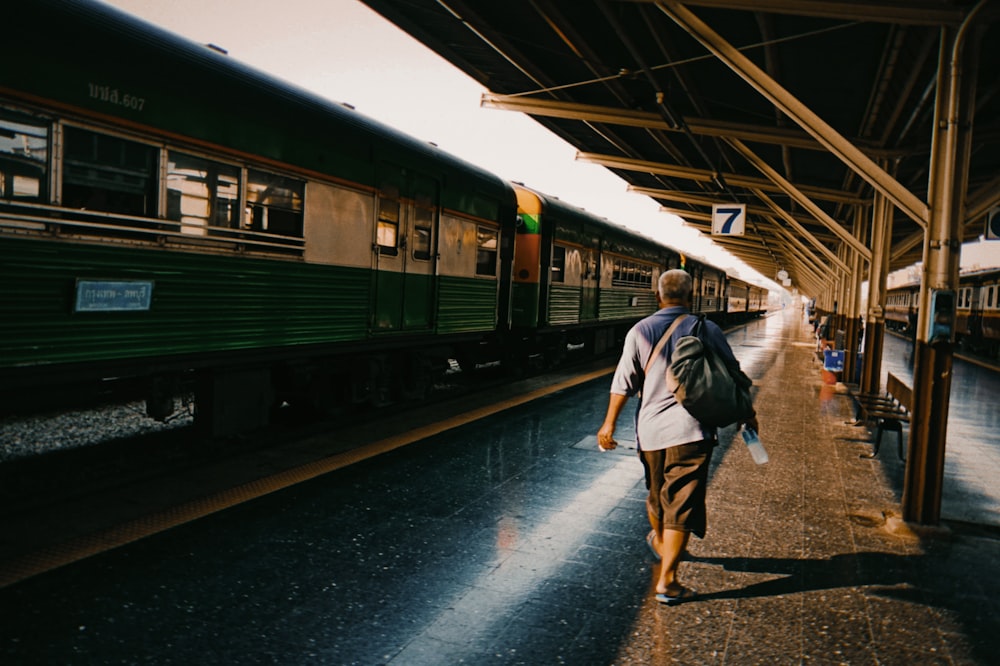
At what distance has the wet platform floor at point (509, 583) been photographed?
10.1ft

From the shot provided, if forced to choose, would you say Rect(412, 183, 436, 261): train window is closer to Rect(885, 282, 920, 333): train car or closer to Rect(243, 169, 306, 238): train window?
Rect(243, 169, 306, 238): train window

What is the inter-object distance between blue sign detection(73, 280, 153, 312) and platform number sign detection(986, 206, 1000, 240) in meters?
10.8

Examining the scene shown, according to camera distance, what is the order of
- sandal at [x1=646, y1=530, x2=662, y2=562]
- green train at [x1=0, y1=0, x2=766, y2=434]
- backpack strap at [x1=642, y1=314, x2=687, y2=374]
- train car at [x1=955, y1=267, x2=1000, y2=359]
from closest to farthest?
backpack strap at [x1=642, y1=314, x2=687, y2=374] → sandal at [x1=646, y1=530, x2=662, y2=562] → green train at [x1=0, y1=0, x2=766, y2=434] → train car at [x1=955, y1=267, x2=1000, y2=359]

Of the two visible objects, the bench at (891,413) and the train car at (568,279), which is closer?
the bench at (891,413)

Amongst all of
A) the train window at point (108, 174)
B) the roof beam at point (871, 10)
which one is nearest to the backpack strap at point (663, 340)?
the roof beam at point (871, 10)

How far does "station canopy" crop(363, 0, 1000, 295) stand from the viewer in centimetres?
592

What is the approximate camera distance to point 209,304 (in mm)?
5531

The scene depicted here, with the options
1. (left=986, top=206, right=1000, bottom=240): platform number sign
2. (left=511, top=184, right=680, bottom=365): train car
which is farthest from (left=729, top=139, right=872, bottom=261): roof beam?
(left=511, top=184, right=680, bottom=365): train car

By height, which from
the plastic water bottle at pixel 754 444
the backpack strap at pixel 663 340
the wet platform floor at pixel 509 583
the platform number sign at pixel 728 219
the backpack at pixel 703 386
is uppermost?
the platform number sign at pixel 728 219

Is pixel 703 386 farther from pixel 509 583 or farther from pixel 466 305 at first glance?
pixel 466 305

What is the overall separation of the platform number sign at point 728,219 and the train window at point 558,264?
393 centimetres

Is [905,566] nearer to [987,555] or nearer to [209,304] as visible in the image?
[987,555]

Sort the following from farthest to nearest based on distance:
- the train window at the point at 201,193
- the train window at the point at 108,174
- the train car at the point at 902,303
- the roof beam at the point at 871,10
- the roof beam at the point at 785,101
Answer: the train car at the point at 902,303 → the roof beam at the point at 785,101 → the train window at the point at 201,193 → the roof beam at the point at 871,10 → the train window at the point at 108,174

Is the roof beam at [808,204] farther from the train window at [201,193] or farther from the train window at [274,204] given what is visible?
the train window at [201,193]
